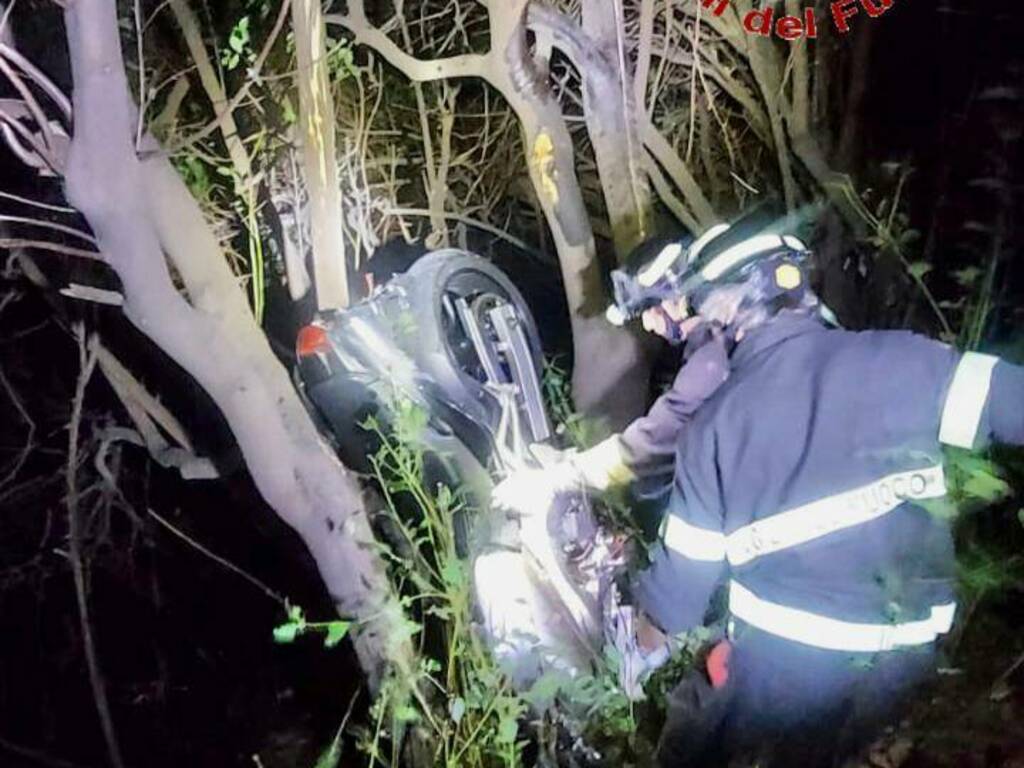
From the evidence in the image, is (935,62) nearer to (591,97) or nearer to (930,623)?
(591,97)

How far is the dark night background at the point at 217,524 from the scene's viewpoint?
6277 millimetres

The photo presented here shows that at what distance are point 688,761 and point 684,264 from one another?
1562 millimetres

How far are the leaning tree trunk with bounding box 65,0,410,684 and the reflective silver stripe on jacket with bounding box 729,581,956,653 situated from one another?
143 cm

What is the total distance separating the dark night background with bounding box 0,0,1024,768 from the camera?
6.28m

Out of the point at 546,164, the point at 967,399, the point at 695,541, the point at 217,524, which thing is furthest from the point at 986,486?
the point at 217,524

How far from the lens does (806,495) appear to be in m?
3.27

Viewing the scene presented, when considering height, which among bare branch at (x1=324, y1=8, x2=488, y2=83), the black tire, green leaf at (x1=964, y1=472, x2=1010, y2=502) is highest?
bare branch at (x1=324, y1=8, x2=488, y2=83)

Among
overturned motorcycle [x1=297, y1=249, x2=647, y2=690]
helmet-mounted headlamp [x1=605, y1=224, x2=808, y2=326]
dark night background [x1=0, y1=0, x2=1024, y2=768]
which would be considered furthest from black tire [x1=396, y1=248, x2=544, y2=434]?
dark night background [x1=0, y1=0, x2=1024, y2=768]

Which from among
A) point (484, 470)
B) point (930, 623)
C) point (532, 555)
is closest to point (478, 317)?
point (484, 470)

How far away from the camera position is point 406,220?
21.5ft

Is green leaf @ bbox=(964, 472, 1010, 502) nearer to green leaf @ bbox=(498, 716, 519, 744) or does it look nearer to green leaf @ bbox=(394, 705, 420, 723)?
green leaf @ bbox=(498, 716, 519, 744)

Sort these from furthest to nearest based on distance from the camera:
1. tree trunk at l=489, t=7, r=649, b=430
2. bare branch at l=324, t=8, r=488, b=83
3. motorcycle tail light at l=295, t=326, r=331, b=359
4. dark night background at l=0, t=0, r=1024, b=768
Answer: dark night background at l=0, t=0, r=1024, b=768 → bare branch at l=324, t=8, r=488, b=83 → tree trunk at l=489, t=7, r=649, b=430 → motorcycle tail light at l=295, t=326, r=331, b=359

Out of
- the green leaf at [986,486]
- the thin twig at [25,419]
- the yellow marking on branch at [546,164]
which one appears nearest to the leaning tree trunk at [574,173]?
Answer: the yellow marking on branch at [546,164]

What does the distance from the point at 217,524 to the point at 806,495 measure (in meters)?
7.28
